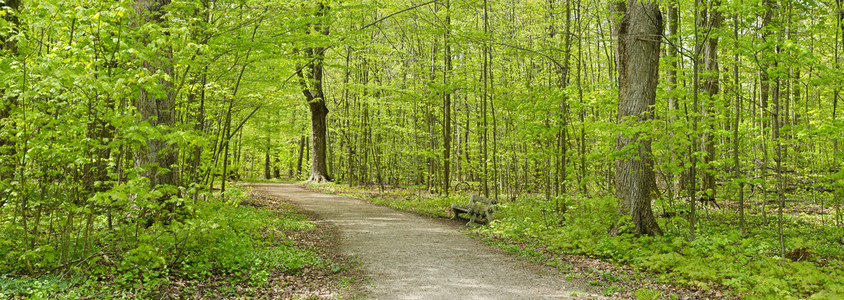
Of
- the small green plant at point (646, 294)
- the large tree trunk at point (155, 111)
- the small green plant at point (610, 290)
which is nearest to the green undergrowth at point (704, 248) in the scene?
the small green plant at point (646, 294)

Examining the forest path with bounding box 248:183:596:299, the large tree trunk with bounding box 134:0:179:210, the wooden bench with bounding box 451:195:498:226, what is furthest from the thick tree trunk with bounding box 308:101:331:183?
the large tree trunk with bounding box 134:0:179:210

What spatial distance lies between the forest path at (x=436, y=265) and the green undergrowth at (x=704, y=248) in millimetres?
809

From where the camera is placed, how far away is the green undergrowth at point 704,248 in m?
4.95

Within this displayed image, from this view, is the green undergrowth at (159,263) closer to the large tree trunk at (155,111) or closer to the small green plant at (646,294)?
the large tree trunk at (155,111)

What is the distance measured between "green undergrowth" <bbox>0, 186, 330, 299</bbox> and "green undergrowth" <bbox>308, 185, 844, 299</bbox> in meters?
4.20

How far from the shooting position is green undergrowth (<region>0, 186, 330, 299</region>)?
162 inches

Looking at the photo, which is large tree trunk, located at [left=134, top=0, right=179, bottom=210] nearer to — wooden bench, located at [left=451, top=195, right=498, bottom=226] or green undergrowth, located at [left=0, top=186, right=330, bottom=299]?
green undergrowth, located at [left=0, top=186, right=330, bottom=299]

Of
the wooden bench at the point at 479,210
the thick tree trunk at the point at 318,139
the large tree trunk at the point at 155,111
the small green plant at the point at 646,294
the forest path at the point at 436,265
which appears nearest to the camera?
the small green plant at the point at 646,294

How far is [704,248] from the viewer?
224 inches

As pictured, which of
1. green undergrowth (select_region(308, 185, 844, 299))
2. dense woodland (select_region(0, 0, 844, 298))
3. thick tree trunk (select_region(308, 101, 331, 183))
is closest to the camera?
dense woodland (select_region(0, 0, 844, 298))

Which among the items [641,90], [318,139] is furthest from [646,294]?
[318,139]

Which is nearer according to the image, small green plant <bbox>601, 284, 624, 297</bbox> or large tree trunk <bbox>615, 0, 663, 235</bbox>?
small green plant <bbox>601, 284, 624, 297</bbox>

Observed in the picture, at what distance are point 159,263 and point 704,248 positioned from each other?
6.53m

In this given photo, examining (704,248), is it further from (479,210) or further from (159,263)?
(159,263)
